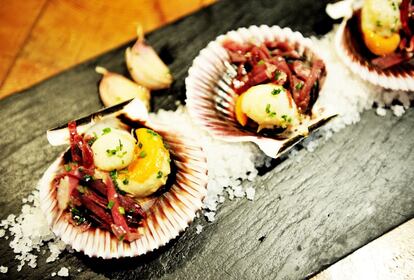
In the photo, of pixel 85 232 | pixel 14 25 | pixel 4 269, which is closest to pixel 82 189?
pixel 85 232

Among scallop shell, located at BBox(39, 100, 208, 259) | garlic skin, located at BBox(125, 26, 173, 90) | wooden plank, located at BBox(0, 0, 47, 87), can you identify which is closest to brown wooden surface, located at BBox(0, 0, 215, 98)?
wooden plank, located at BBox(0, 0, 47, 87)

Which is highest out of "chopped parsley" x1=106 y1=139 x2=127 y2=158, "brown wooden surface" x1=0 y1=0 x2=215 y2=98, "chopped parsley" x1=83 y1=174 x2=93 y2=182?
"brown wooden surface" x1=0 y1=0 x2=215 y2=98

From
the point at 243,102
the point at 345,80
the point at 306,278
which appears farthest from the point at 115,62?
the point at 306,278

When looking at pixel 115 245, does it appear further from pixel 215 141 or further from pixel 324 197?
pixel 324 197

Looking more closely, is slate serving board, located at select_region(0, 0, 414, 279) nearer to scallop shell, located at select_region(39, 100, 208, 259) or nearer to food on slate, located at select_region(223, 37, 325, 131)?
scallop shell, located at select_region(39, 100, 208, 259)

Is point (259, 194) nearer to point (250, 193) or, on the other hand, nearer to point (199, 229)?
point (250, 193)

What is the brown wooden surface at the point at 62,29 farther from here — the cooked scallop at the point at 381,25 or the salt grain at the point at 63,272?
the salt grain at the point at 63,272

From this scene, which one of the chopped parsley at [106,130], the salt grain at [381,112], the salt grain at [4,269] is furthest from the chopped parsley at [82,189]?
the salt grain at [381,112]
